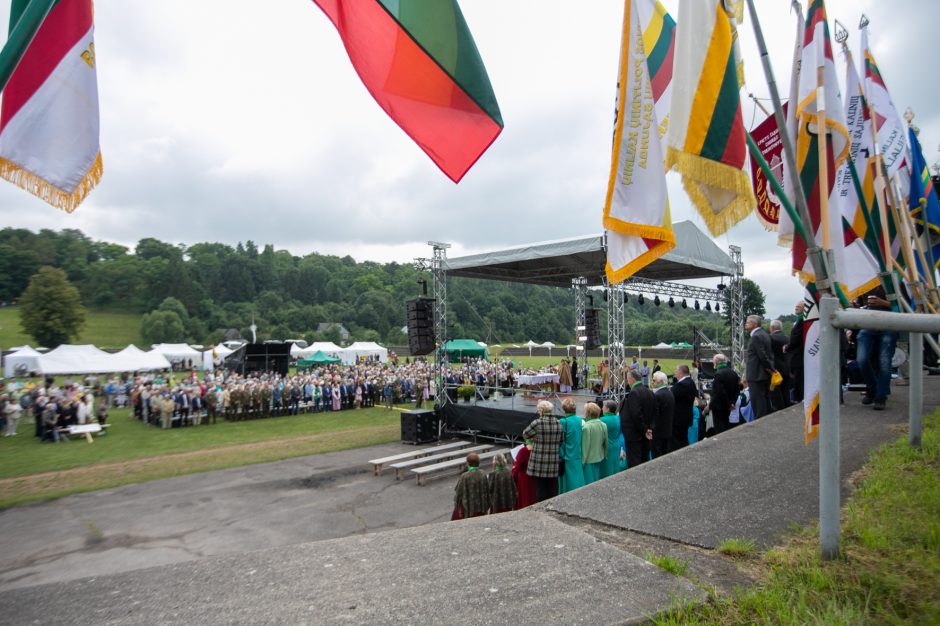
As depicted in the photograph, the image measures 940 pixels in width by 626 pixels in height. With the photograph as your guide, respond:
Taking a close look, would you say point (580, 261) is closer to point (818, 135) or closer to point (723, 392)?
point (723, 392)

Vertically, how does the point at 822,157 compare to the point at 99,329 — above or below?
above

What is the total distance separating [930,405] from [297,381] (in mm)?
20664

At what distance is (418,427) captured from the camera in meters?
14.3

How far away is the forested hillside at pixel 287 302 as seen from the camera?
8044 cm

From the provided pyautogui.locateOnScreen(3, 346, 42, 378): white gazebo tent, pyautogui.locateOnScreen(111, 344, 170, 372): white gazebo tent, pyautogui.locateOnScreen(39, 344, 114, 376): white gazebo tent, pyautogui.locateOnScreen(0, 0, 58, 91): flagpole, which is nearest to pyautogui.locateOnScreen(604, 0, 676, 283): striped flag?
pyautogui.locateOnScreen(0, 0, 58, 91): flagpole

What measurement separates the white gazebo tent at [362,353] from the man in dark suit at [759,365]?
4352 cm

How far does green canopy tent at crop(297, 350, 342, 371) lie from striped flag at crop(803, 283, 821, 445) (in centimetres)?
3929

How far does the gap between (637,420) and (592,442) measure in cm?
72

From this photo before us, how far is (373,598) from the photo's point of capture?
87.8 inches

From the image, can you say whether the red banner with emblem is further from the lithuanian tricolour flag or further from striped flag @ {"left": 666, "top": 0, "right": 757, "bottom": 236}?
the lithuanian tricolour flag

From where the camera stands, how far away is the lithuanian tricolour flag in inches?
129

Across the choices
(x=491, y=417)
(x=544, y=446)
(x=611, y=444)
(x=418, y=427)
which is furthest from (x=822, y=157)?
(x=418, y=427)

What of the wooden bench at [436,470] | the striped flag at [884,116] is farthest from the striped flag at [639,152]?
the wooden bench at [436,470]

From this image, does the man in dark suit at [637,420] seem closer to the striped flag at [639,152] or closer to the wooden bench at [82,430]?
the striped flag at [639,152]
